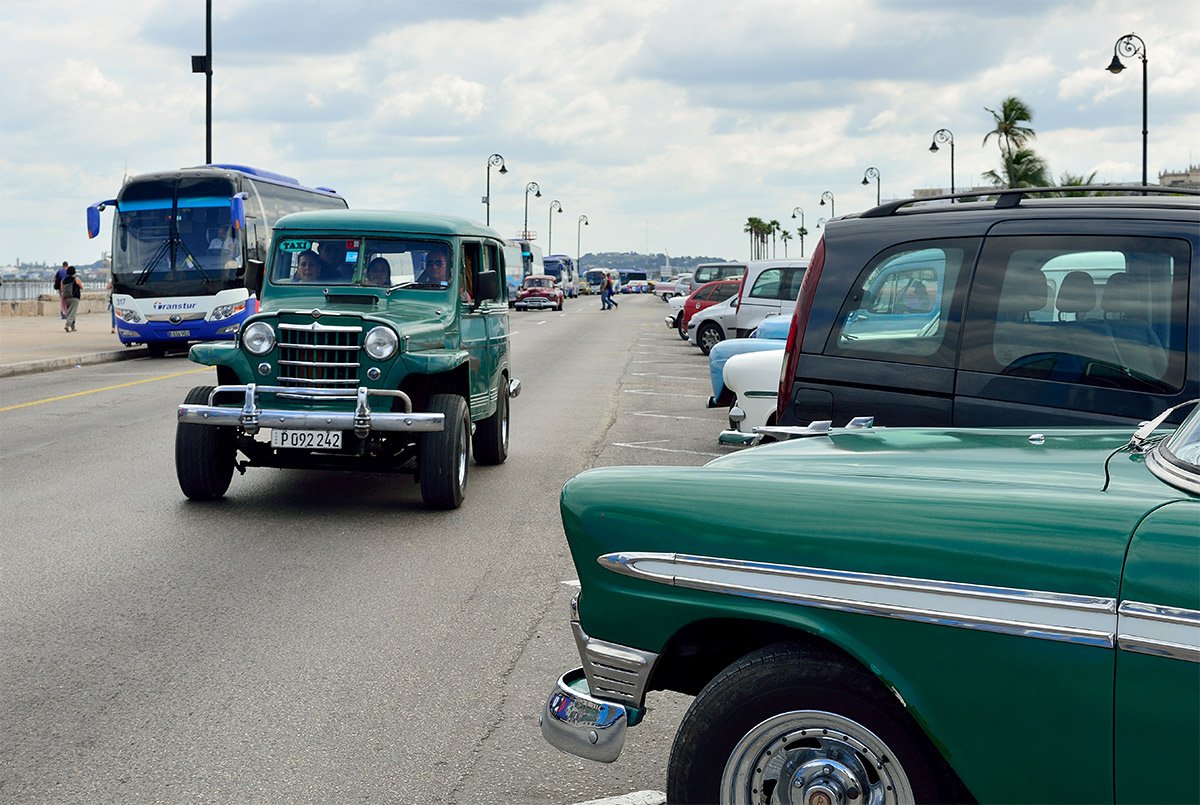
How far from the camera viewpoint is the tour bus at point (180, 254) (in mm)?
27328

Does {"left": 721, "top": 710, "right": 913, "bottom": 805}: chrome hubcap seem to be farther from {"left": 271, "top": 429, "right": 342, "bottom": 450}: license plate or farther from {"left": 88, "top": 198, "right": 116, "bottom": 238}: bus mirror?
{"left": 88, "top": 198, "right": 116, "bottom": 238}: bus mirror

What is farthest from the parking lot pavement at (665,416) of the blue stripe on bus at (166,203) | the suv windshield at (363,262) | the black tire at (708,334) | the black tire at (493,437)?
the blue stripe on bus at (166,203)

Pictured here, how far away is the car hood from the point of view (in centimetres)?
329

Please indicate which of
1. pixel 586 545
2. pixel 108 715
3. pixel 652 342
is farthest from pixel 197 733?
pixel 652 342

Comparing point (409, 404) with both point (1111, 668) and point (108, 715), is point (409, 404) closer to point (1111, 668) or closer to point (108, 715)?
point (108, 715)

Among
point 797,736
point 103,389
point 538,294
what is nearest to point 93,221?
point 103,389

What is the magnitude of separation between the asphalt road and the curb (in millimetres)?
11524

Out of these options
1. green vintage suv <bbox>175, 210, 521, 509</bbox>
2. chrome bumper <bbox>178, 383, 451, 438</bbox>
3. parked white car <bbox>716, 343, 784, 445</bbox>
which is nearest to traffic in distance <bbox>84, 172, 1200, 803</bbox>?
chrome bumper <bbox>178, 383, 451, 438</bbox>

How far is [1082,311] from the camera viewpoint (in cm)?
544

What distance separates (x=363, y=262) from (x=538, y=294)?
54.0 meters

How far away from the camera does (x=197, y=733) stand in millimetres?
4824

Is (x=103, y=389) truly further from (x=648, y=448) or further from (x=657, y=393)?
(x=648, y=448)

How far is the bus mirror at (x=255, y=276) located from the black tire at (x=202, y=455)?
1225 mm

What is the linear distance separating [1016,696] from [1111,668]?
22cm
